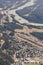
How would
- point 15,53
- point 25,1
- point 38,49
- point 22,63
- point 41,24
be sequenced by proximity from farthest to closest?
point 25,1 < point 41,24 < point 38,49 < point 15,53 < point 22,63

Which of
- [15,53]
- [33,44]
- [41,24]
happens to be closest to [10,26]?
[41,24]

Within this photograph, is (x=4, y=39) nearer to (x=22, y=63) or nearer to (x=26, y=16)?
(x=22, y=63)

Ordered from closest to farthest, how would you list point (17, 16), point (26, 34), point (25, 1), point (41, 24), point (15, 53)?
1. point (15, 53)
2. point (26, 34)
3. point (41, 24)
4. point (17, 16)
5. point (25, 1)

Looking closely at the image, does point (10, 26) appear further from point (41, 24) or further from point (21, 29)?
point (41, 24)

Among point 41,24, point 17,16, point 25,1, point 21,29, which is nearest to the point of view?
point 21,29

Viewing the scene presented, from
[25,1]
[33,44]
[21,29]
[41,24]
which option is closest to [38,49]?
[33,44]

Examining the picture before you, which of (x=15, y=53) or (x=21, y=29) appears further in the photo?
(x=21, y=29)
